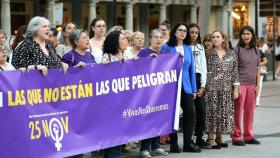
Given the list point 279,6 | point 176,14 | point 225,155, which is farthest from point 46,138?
point 176,14

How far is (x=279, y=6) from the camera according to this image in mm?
30531

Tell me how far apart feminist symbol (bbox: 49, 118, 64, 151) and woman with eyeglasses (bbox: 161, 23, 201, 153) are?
9.50 ft

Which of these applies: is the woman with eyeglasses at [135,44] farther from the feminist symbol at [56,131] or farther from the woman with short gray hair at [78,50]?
the feminist symbol at [56,131]

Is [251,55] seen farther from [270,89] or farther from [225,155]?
[270,89]

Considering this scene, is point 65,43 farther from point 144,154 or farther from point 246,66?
point 246,66

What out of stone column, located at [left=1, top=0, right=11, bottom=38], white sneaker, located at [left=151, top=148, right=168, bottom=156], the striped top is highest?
stone column, located at [left=1, top=0, right=11, bottom=38]

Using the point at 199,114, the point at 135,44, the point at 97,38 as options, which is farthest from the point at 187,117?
the point at 97,38

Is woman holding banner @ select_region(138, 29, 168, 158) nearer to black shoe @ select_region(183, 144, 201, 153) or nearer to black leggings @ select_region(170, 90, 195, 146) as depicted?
black leggings @ select_region(170, 90, 195, 146)

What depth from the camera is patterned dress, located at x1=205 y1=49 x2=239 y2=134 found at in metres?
11.5

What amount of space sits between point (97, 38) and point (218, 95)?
2.27 meters

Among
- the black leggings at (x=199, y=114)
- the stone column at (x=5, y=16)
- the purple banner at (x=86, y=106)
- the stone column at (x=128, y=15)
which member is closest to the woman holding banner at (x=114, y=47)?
the purple banner at (x=86, y=106)

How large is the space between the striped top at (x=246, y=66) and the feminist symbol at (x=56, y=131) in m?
4.51

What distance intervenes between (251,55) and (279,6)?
62.7 ft

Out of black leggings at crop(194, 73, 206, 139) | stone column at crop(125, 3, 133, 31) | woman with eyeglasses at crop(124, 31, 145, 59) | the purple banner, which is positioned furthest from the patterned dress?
stone column at crop(125, 3, 133, 31)
